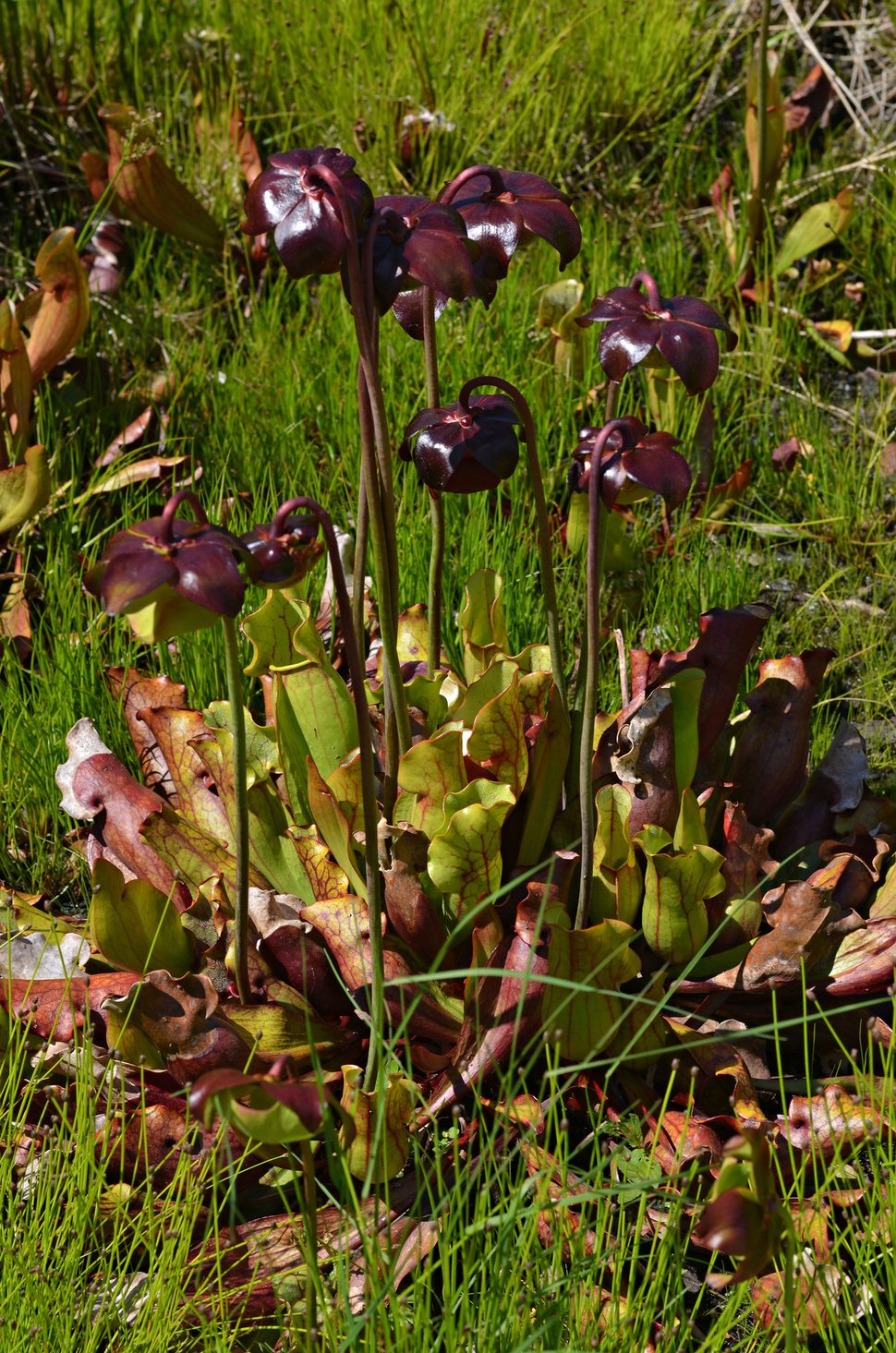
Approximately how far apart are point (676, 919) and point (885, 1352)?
0.51 metres

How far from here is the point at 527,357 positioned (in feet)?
8.96

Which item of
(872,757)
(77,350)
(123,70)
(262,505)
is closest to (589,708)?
(872,757)

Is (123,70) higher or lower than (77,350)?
higher

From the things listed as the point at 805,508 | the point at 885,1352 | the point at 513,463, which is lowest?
the point at 885,1352

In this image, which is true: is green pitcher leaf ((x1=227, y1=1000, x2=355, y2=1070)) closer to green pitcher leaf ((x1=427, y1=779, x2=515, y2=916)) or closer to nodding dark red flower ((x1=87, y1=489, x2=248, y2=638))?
green pitcher leaf ((x1=427, y1=779, x2=515, y2=916))

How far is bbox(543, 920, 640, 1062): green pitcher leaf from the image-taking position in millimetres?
1486

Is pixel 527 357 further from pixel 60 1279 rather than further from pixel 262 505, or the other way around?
pixel 60 1279

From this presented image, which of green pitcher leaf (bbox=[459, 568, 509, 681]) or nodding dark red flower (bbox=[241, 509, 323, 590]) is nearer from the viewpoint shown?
nodding dark red flower (bbox=[241, 509, 323, 590])

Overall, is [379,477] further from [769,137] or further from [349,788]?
[769,137]

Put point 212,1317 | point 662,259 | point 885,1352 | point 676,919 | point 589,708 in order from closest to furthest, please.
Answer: point 212,1317
point 885,1352
point 589,708
point 676,919
point 662,259

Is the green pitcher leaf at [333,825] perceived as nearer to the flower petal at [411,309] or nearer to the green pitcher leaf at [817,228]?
the flower petal at [411,309]

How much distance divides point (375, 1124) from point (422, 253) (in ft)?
3.05

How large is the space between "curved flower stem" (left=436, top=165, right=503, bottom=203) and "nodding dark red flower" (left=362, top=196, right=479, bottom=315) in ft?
0.25

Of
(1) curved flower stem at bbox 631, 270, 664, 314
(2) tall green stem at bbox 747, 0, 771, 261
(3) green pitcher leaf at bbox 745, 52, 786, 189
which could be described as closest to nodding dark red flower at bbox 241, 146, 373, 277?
(1) curved flower stem at bbox 631, 270, 664, 314
